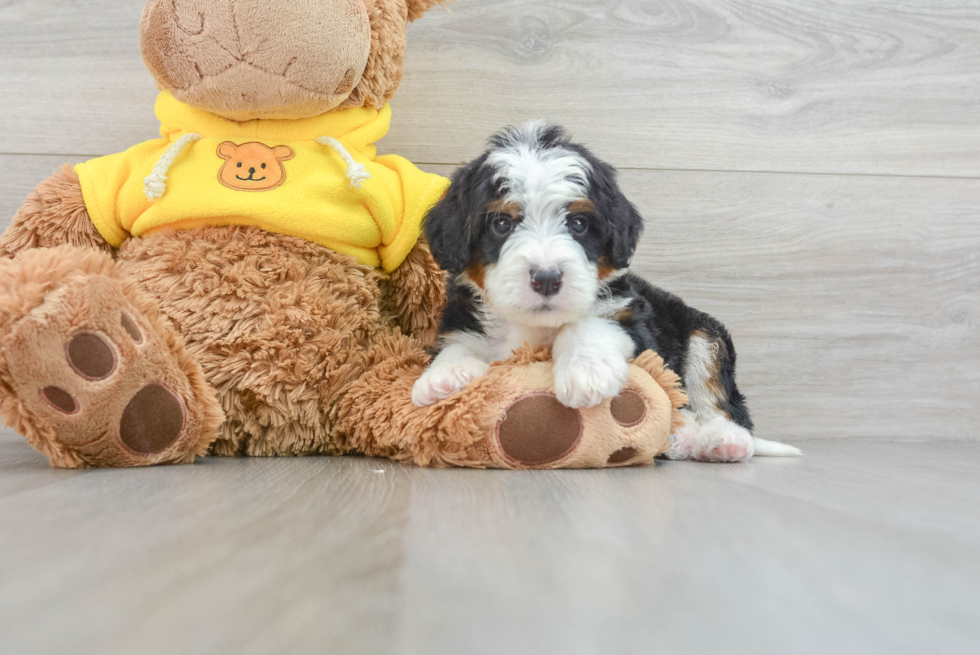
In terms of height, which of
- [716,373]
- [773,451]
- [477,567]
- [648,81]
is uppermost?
[648,81]

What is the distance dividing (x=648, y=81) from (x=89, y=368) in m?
1.81

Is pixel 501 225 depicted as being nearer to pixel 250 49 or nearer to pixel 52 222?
pixel 250 49

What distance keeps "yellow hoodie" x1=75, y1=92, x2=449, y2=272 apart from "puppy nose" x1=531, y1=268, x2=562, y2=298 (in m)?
0.49

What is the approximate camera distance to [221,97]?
1.57 metres

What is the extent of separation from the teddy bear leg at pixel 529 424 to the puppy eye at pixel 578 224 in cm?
27

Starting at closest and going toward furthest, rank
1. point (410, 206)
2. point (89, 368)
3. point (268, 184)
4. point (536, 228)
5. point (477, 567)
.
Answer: point (477, 567), point (89, 368), point (536, 228), point (268, 184), point (410, 206)

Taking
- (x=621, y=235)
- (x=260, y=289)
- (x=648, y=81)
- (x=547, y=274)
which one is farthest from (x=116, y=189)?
(x=648, y=81)

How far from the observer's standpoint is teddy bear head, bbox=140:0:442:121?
1508mm

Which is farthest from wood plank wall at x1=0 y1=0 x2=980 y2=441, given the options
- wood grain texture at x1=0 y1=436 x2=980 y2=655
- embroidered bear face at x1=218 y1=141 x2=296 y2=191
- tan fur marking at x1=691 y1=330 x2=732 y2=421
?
wood grain texture at x1=0 y1=436 x2=980 y2=655

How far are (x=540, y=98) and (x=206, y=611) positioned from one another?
197cm

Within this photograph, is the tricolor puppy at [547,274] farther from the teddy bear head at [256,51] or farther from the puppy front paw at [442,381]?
the teddy bear head at [256,51]

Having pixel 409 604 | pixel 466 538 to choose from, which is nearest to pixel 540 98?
pixel 466 538

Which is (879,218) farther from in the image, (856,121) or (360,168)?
(360,168)

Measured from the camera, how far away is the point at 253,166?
5.43 ft
